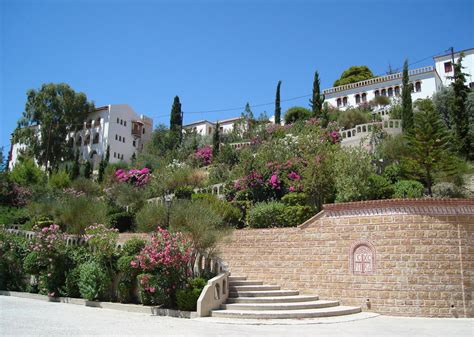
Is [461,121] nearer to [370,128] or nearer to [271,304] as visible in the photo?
[370,128]

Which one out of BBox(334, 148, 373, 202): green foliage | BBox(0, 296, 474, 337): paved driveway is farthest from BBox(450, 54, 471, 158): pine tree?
BBox(0, 296, 474, 337): paved driveway

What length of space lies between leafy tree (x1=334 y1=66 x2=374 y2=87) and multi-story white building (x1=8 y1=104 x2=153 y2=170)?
27.1 metres

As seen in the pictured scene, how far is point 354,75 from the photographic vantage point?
173 feet

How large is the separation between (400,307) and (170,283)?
21.3 ft

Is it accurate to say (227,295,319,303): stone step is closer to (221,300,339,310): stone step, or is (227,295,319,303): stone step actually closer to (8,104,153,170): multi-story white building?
(221,300,339,310): stone step

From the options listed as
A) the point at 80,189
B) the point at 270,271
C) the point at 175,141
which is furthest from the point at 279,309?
the point at 175,141

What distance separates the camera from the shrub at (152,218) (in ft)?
53.3

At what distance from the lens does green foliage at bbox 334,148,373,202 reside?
16.7m

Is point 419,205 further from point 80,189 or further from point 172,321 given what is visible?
point 80,189

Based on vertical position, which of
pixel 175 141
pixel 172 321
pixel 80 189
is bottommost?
pixel 172 321

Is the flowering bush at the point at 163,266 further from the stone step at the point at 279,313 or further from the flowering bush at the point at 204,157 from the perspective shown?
the flowering bush at the point at 204,157

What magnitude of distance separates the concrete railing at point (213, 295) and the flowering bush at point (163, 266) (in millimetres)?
1036

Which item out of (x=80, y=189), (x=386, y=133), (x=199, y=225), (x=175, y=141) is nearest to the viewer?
(x=199, y=225)

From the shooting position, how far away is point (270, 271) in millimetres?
13688
